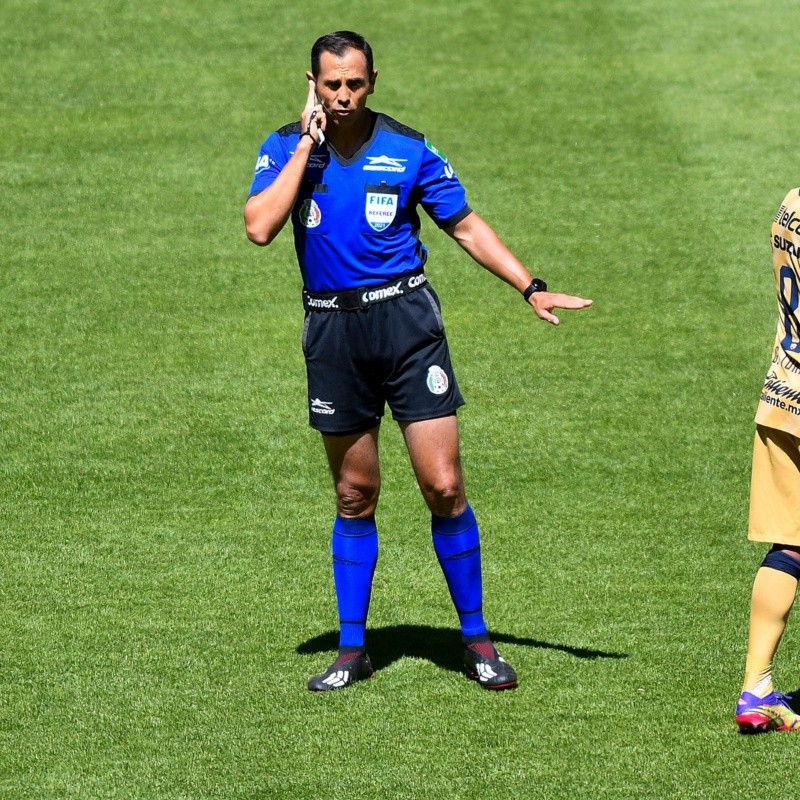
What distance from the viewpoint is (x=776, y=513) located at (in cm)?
493

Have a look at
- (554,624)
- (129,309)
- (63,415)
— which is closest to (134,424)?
(63,415)

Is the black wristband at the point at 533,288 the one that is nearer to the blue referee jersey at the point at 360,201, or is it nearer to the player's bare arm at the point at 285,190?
the blue referee jersey at the point at 360,201

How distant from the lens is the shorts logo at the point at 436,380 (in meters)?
5.27

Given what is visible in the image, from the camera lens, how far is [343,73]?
197 inches

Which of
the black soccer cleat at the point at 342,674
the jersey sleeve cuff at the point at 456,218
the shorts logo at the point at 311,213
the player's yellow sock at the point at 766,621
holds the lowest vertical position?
the black soccer cleat at the point at 342,674

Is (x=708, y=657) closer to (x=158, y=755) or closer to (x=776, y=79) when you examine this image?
(x=158, y=755)

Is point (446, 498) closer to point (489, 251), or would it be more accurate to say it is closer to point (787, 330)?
point (489, 251)

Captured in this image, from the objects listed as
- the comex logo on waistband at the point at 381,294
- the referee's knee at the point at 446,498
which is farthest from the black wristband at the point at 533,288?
the referee's knee at the point at 446,498

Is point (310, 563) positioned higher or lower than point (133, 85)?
lower

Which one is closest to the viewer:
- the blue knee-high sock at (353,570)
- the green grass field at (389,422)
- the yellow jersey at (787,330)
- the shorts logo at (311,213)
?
the yellow jersey at (787,330)

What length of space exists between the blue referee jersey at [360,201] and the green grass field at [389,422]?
4.91ft

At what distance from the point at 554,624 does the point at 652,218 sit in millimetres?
4923

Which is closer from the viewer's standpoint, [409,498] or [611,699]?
[611,699]

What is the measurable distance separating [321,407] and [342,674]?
37.8 inches
